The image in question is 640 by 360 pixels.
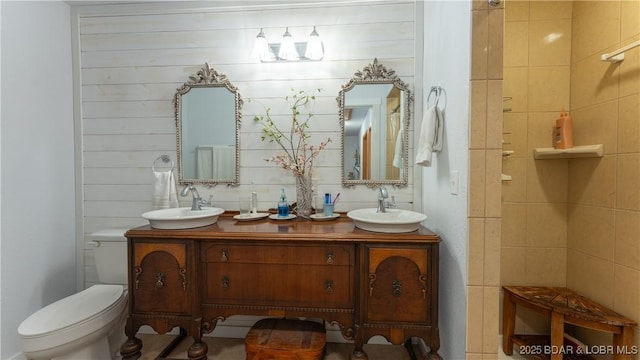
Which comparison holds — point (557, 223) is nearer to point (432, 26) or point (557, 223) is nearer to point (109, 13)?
point (432, 26)

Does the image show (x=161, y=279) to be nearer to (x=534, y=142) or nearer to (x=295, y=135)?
(x=295, y=135)

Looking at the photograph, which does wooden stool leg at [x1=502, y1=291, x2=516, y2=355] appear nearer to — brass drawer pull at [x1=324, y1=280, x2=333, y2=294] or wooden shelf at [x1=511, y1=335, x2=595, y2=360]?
wooden shelf at [x1=511, y1=335, x2=595, y2=360]

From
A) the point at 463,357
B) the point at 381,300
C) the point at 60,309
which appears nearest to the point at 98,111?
the point at 60,309

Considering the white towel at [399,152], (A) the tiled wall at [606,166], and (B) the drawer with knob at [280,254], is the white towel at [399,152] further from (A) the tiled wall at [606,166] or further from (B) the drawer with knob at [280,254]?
(A) the tiled wall at [606,166]

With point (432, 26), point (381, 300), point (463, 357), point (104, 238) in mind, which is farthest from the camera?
point (104, 238)

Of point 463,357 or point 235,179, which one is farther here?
point 235,179

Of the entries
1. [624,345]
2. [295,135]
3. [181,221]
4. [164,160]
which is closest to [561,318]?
[624,345]

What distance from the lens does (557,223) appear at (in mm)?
1990

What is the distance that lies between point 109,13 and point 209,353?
2618 millimetres

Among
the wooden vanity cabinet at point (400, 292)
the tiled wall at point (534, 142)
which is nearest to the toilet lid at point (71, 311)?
the wooden vanity cabinet at point (400, 292)

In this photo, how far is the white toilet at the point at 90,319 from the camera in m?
1.44

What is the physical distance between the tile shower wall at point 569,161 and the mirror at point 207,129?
2.02 m

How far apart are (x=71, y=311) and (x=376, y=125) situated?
221 cm

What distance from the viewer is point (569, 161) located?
1.97 meters
